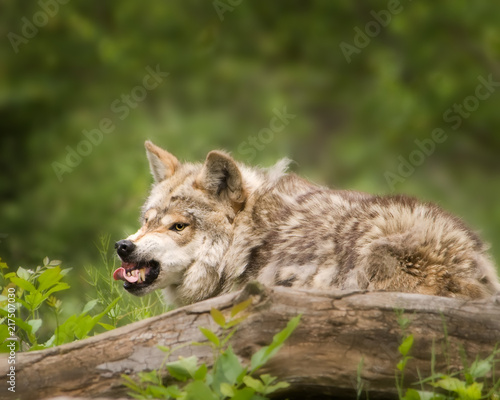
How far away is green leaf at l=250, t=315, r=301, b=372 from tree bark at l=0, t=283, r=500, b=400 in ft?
0.81

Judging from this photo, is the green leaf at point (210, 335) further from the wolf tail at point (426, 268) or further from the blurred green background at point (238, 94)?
the blurred green background at point (238, 94)

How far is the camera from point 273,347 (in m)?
3.22

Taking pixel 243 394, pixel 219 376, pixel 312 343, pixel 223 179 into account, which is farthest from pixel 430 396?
pixel 223 179

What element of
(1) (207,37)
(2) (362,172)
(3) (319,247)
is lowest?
(3) (319,247)

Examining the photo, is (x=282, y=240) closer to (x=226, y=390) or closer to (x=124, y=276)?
(x=124, y=276)

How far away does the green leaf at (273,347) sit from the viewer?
3199mm

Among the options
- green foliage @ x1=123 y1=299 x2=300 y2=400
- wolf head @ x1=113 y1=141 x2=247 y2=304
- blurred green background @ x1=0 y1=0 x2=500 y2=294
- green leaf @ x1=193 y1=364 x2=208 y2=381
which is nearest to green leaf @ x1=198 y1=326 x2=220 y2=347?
green foliage @ x1=123 y1=299 x2=300 y2=400

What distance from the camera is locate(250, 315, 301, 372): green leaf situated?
3.20 m

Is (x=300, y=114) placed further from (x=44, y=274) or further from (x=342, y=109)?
(x=44, y=274)

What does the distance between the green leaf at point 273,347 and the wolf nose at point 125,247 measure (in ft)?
6.64

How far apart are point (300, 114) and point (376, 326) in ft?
26.8

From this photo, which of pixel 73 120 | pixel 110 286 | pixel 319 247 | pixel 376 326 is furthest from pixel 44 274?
pixel 73 120

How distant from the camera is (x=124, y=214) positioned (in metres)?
9.42

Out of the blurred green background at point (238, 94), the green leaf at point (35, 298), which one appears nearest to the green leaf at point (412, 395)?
the green leaf at point (35, 298)
